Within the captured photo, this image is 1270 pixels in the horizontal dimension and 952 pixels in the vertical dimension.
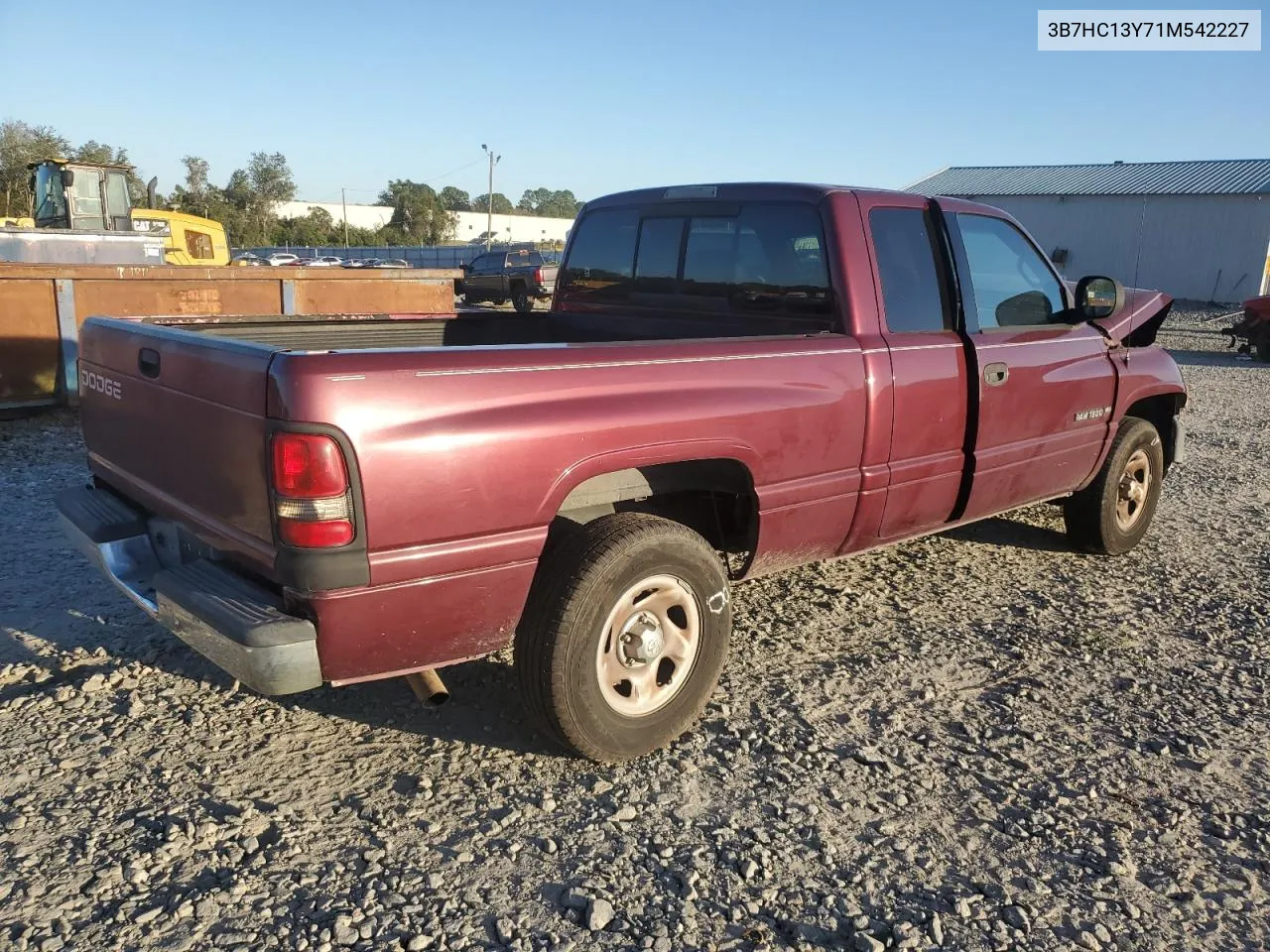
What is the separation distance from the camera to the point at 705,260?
4375mm

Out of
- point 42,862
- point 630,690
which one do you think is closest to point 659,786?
point 630,690

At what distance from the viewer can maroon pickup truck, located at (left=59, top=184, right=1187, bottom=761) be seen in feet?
8.52

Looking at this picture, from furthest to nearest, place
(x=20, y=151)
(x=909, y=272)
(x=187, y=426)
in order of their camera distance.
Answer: (x=20, y=151)
(x=909, y=272)
(x=187, y=426)

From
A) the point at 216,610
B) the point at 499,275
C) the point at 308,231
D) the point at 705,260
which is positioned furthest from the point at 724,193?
the point at 308,231

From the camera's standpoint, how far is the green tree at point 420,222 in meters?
80.9

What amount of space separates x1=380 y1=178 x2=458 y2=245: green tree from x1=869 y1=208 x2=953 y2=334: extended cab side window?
3113 inches

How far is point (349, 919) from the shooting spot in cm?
246

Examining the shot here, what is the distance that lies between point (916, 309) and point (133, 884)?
3.44m

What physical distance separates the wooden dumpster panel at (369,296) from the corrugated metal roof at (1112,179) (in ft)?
89.0

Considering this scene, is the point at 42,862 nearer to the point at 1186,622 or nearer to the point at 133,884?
the point at 133,884

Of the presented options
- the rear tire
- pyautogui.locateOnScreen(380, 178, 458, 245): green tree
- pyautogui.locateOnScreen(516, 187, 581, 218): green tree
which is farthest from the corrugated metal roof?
pyautogui.locateOnScreen(516, 187, 581, 218): green tree

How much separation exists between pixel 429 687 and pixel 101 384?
5.77 ft

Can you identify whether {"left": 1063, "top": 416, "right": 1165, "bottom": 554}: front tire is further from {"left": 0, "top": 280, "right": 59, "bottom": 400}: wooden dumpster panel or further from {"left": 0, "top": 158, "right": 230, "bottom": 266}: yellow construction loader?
{"left": 0, "top": 158, "right": 230, "bottom": 266}: yellow construction loader

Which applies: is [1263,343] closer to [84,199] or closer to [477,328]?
[477,328]
